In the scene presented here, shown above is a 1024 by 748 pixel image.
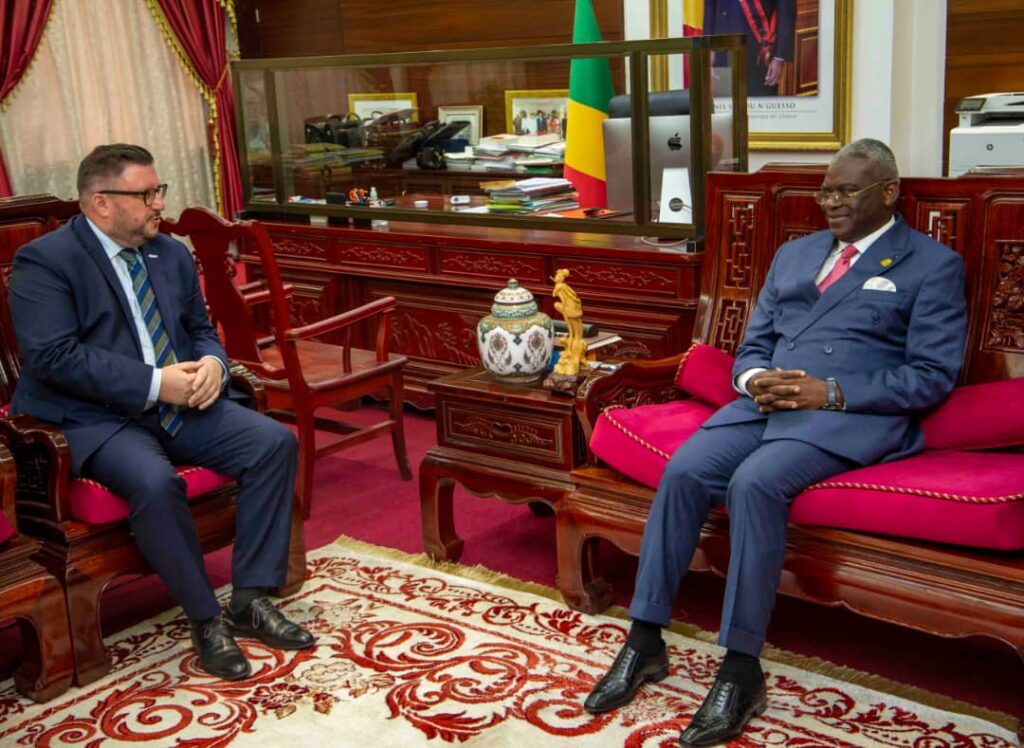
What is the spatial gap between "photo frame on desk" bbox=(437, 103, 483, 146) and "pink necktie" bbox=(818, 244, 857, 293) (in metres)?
2.21

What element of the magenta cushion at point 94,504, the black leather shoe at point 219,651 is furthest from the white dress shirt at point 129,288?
the black leather shoe at point 219,651

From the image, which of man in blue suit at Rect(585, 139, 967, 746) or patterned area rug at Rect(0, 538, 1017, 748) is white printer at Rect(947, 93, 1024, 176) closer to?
man in blue suit at Rect(585, 139, 967, 746)

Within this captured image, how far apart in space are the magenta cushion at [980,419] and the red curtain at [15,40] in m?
4.78

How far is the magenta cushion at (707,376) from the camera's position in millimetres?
3186

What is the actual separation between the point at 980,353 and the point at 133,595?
94.8 inches

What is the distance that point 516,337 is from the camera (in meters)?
3.33

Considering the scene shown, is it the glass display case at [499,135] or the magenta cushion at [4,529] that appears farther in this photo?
the glass display case at [499,135]

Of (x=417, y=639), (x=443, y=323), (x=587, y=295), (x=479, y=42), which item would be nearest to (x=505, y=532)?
(x=417, y=639)

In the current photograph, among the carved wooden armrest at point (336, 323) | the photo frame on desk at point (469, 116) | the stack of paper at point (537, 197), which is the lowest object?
the carved wooden armrest at point (336, 323)

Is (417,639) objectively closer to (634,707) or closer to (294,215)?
(634,707)

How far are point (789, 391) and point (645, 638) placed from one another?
65cm

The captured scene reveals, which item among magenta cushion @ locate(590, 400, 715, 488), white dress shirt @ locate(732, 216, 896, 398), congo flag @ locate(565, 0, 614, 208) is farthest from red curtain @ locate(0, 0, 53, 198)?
white dress shirt @ locate(732, 216, 896, 398)

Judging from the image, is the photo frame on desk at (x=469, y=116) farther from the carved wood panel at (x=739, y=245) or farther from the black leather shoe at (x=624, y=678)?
the black leather shoe at (x=624, y=678)

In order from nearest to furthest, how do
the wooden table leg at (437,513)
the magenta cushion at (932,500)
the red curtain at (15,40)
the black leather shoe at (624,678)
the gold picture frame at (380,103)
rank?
the magenta cushion at (932,500)
the black leather shoe at (624,678)
the wooden table leg at (437,513)
the gold picture frame at (380,103)
the red curtain at (15,40)
